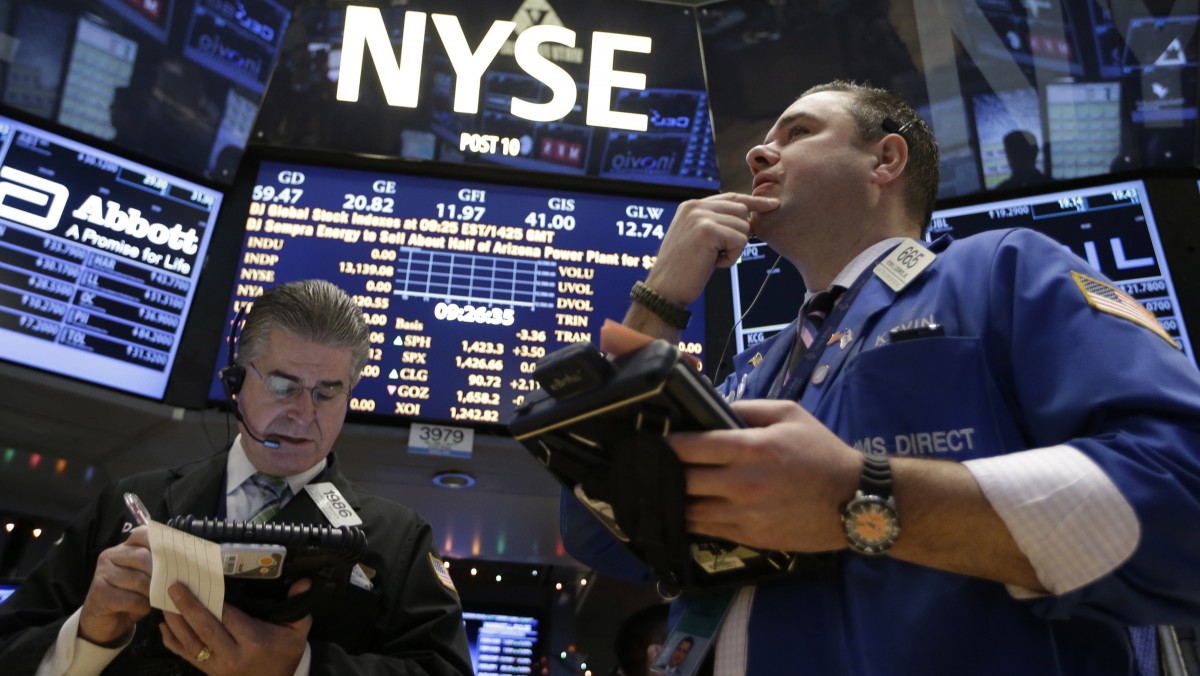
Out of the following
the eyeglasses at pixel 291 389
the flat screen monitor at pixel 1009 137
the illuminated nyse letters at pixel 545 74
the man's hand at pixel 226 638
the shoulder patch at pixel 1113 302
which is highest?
the illuminated nyse letters at pixel 545 74

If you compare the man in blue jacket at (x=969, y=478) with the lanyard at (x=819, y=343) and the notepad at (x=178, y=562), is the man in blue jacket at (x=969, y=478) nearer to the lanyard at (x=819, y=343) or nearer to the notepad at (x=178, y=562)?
the lanyard at (x=819, y=343)

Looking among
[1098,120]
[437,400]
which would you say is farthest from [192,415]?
[1098,120]

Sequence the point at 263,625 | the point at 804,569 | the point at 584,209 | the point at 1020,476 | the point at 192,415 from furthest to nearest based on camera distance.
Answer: the point at 584,209 < the point at 192,415 < the point at 263,625 < the point at 804,569 < the point at 1020,476

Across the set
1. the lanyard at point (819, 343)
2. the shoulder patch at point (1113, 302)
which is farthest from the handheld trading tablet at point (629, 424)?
the shoulder patch at point (1113, 302)

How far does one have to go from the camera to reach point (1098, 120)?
153 inches

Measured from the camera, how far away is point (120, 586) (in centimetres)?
160

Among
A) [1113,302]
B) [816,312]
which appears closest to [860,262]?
[816,312]

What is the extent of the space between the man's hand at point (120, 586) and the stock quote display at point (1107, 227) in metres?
2.98

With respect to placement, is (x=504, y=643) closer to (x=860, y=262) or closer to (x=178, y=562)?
(x=178, y=562)

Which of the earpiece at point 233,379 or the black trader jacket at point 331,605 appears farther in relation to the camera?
the earpiece at point 233,379

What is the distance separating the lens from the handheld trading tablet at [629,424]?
98 centimetres

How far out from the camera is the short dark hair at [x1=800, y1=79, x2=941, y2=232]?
1812 mm

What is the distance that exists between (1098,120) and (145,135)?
3.94m

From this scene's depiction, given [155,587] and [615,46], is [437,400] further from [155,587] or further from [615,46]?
[155,587]
